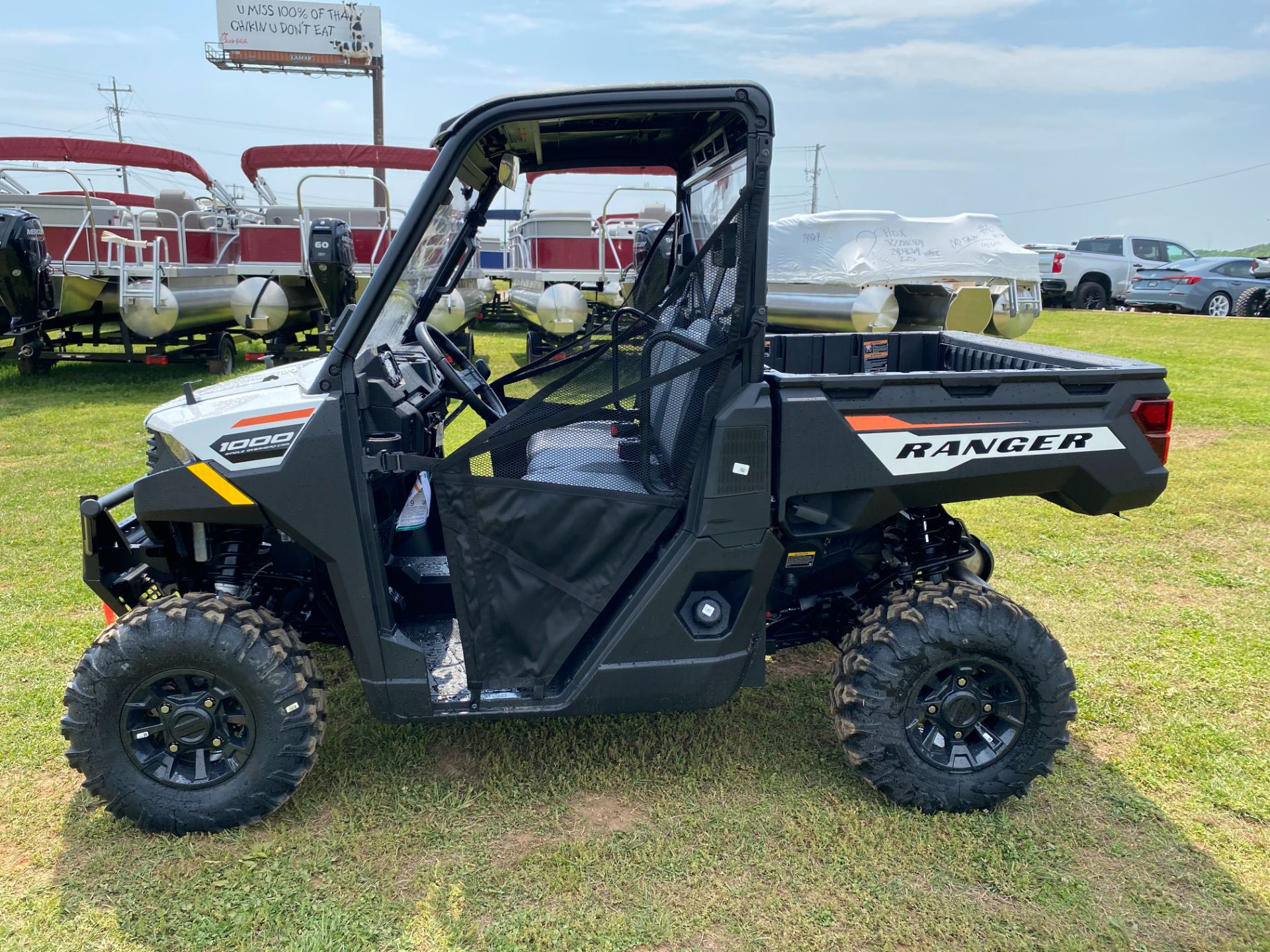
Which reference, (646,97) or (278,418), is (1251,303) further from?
(278,418)

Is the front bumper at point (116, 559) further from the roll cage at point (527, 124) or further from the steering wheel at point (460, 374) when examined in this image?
the steering wheel at point (460, 374)

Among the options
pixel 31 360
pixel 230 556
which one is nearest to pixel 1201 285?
pixel 31 360

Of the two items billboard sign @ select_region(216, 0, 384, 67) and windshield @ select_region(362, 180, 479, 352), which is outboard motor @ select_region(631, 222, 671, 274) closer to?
windshield @ select_region(362, 180, 479, 352)

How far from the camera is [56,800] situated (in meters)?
2.96

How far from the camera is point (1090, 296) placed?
70.0 feet

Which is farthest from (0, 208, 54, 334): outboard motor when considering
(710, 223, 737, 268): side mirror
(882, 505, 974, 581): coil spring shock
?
(882, 505, 974, 581): coil spring shock

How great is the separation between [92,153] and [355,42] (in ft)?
91.6

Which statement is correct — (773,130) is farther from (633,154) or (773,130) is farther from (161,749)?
(161,749)

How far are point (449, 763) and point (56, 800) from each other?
1.23 metres

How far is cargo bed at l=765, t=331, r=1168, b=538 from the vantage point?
8.99 feet

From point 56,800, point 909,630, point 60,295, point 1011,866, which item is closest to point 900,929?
point 1011,866

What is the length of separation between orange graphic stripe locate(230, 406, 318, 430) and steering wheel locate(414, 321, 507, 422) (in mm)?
516

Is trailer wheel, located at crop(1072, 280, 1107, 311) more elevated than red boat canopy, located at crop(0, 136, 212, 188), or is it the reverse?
red boat canopy, located at crop(0, 136, 212, 188)

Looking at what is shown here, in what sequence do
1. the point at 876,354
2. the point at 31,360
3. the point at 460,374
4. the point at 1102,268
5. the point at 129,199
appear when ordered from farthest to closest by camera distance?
the point at 1102,268, the point at 129,199, the point at 31,360, the point at 876,354, the point at 460,374
